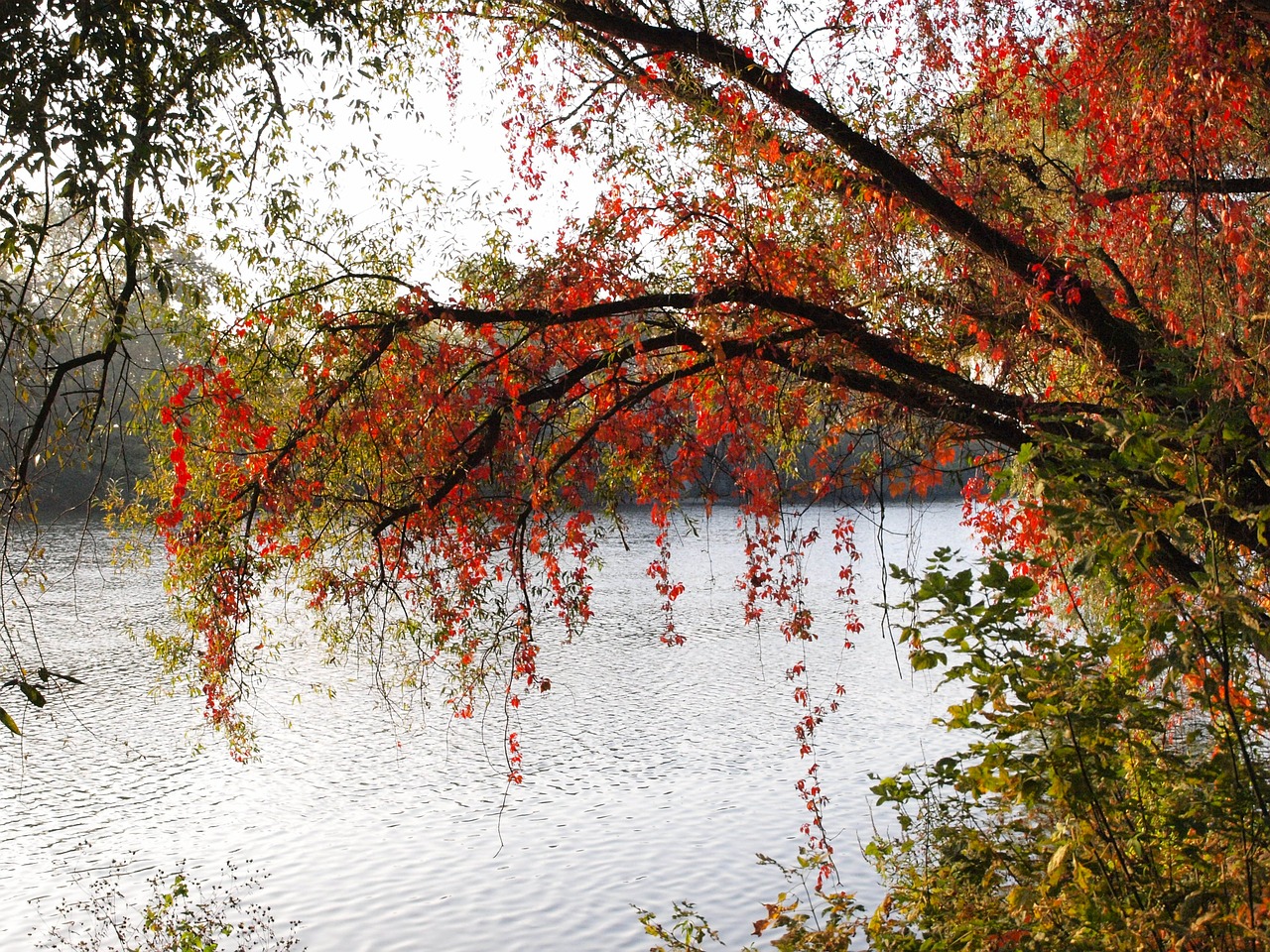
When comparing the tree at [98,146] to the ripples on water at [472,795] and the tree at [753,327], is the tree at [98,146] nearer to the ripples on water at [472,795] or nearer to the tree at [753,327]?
the tree at [753,327]

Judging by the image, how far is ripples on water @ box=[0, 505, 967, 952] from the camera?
27.7 feet

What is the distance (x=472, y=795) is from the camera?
10.9 meters

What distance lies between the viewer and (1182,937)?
2477mm

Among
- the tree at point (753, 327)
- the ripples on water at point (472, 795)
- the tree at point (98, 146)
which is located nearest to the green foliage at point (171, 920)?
the ripples on water at point (472, 795)

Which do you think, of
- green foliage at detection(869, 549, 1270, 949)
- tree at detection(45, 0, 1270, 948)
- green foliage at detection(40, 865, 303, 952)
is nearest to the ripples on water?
green foliage at detection(40, 865, 303, 952)

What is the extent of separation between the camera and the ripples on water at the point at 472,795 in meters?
8.44

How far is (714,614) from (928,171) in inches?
517

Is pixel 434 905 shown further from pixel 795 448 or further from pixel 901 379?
pixel 901 379

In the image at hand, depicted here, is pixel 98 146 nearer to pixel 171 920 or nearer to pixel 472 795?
pixel 171 920

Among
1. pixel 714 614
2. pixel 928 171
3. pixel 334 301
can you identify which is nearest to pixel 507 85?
pixel 334 301

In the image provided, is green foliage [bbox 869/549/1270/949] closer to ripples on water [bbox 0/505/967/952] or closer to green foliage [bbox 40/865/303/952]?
ripples on water [bbox 0/505/967/952]

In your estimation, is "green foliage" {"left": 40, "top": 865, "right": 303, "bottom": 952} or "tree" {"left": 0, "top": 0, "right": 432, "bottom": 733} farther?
"green foliage" {"left": 40, "top": 865, "right": 303, "bottom": 952}

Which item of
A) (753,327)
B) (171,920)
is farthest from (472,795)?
(753,327)

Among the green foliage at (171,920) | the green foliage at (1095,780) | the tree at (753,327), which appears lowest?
the green foliage at (171,920)
